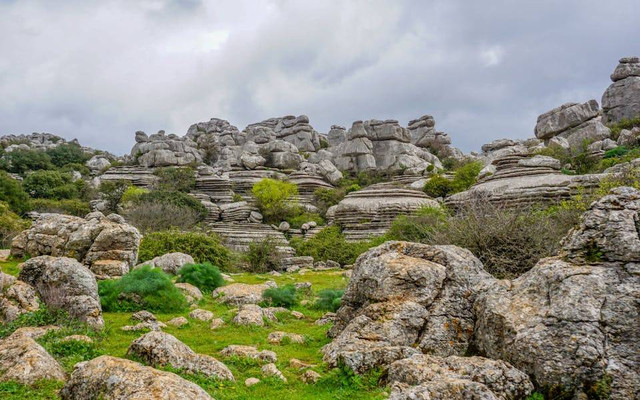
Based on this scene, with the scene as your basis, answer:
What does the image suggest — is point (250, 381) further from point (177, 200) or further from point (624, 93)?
point (624, 93)

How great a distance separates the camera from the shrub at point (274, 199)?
152 feet

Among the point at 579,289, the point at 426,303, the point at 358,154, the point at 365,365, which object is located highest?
the point at 358,154

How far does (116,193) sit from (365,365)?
1919 inches

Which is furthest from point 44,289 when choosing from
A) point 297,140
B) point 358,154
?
point 297,140

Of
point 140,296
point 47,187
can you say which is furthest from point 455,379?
point 47,187

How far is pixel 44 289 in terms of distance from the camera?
8867 millimetres

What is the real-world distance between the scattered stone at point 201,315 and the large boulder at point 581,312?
6118 mm

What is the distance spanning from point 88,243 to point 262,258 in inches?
494

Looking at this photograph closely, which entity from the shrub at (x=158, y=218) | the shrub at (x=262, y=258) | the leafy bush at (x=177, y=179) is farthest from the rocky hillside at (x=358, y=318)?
the leafy bush at (x=177, y=179)

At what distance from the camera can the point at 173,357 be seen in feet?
19.7

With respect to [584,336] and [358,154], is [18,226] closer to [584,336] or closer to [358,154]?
[584,336]

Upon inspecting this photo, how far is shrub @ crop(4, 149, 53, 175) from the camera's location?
68500 mm

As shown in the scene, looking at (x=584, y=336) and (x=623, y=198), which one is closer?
(x=584, y=336)

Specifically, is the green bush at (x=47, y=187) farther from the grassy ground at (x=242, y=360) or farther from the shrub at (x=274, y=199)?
the grassy ground at (x=242, y=360)
